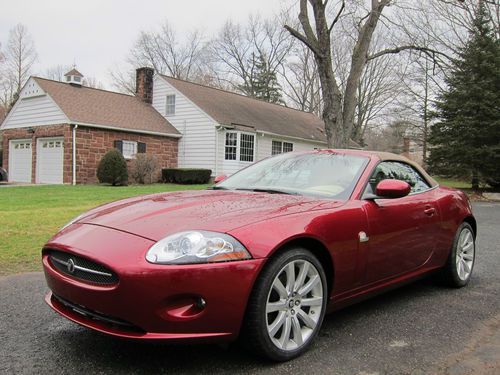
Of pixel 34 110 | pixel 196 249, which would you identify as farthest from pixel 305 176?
pixel 34 110

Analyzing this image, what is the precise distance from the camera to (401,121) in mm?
38500

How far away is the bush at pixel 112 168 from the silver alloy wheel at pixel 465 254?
15.4 m

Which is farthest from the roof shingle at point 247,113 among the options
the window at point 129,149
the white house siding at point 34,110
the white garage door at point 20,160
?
the white garage door at point 20,160

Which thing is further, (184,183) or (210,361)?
(184,183)

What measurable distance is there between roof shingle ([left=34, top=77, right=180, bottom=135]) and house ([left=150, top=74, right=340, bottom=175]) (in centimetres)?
82

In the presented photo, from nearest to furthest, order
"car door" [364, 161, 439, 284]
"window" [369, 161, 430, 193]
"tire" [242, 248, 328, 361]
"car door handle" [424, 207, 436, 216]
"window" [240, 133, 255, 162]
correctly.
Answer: "tire" [242, 248, 328, 361]
"car door" [364, 161, 439, 284]
"window" [369, 161, 430, 193]
"car door handle" [424, 207, 436, 216]
"window" [240, 133, 255, 162]

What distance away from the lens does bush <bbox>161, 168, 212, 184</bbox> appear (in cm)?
2092

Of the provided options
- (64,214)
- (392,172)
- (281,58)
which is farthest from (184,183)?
(281,58)

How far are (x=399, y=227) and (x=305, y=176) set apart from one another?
0.88 metres

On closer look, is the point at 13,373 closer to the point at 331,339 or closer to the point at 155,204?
the point at 155,204

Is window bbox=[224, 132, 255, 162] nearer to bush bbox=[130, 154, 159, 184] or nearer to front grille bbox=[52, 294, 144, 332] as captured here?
bush bbox=[130, 154, 159, 184]

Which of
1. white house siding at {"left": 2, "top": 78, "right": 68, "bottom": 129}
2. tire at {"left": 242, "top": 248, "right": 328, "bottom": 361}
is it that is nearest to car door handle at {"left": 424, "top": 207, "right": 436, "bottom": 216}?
tire at {"left": 242, "top": 248, "right": 328, "bottom": 361}

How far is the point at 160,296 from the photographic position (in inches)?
95.2

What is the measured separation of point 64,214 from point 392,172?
700cm
